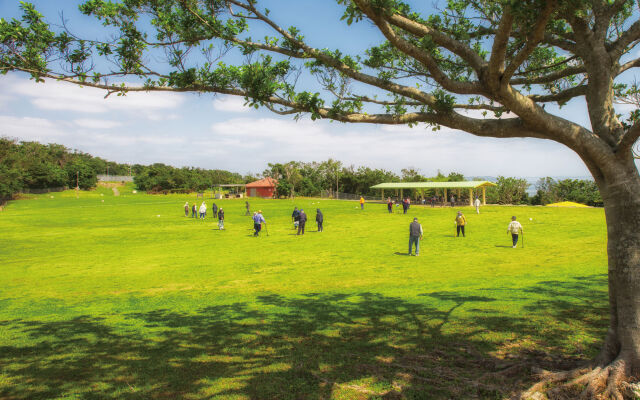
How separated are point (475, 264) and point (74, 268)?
16884mm

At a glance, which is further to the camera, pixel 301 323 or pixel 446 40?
pixel 301 323

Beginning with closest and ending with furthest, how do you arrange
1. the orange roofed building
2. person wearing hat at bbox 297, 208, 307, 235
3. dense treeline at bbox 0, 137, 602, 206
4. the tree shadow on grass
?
1. the tree shadow on grass
2. person wearing hat at bbox 297, 208, 307, 235
3. dense treeline at bbox 0, 137, 602, 206
4. the orange roofed building

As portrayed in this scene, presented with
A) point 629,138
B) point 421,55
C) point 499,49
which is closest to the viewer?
point 499,49

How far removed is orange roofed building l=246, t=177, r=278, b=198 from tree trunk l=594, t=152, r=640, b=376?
8813cm

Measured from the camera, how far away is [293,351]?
6.42 metres

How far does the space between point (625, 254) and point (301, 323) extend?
18.5ft

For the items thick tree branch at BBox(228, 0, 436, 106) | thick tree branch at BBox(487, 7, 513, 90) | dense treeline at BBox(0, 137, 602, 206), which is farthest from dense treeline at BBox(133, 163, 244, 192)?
thick tree branch at BBox(487, 7, 513, 90)

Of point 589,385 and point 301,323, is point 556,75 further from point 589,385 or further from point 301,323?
point 301,323

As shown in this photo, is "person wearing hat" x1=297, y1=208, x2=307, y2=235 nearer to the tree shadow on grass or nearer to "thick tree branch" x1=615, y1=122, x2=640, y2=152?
the tree shadow on grass

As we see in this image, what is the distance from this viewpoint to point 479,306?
862cm

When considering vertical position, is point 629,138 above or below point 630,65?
below

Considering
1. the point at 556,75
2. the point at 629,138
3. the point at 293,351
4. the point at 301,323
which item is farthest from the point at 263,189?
the point at 629,138

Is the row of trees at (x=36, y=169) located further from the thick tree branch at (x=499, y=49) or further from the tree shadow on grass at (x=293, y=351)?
the thick tree branch at (x=499, y=49)

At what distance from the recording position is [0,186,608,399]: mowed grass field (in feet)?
17.4
